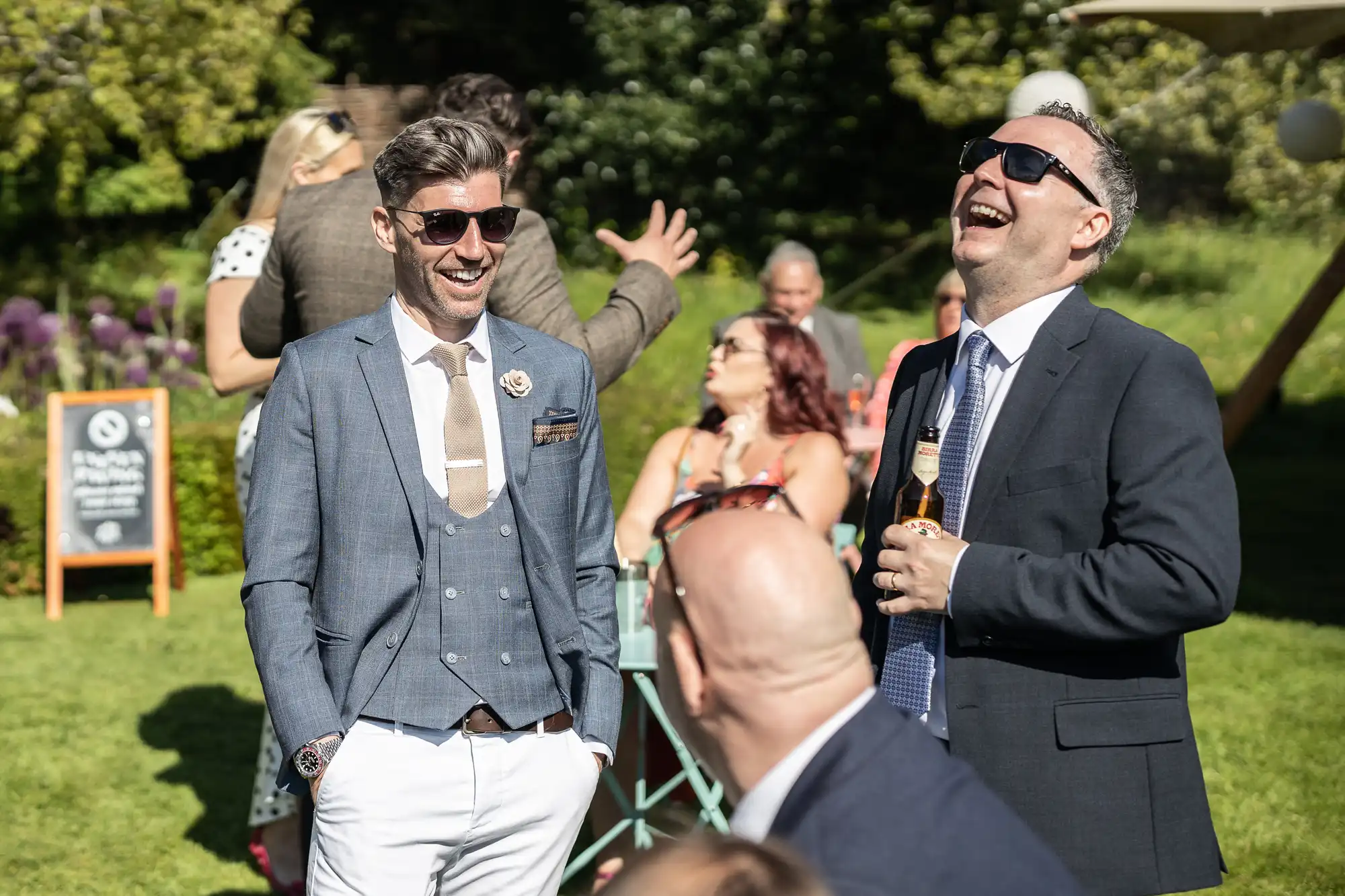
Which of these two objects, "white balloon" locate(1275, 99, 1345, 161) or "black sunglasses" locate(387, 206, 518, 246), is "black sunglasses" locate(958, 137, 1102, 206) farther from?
"white balloon" locate(1275, 99, 1345, 161)

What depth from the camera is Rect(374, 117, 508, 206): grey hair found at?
296 cm

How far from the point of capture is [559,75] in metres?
24.0

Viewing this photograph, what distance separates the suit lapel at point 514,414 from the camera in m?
2.97

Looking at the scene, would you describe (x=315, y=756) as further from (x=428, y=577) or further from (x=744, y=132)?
(x=744, y=132)

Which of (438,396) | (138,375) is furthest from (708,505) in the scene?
(138,375)

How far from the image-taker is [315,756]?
2.76m

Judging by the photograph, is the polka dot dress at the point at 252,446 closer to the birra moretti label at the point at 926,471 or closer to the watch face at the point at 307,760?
the watch face at the point at 307,760

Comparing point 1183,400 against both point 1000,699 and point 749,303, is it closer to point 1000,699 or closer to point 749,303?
point 1000,699

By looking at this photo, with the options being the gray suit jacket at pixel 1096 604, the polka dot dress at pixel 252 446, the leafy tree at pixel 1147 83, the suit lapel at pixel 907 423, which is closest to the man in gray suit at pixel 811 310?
the polka dot dress at pixel 252 446

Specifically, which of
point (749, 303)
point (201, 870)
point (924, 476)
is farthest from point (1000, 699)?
point (749, 303)

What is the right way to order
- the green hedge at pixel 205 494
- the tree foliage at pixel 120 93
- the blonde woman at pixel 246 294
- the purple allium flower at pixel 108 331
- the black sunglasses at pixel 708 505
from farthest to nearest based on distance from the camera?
1. the tree foliage at pixel 120 93
2. the purple allium flower at pixel 108 331
3. the green hedge at pixel 205 494
4. the blonde woman at pixel 246 294
5. the black sunglasses at pixel 708 505

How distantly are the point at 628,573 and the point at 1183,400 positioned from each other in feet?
10.3

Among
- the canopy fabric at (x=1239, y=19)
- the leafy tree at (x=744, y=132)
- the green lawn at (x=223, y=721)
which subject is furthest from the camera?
the leafy tree at (x=744, y=132)

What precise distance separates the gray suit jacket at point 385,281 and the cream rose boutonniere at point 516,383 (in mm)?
617
